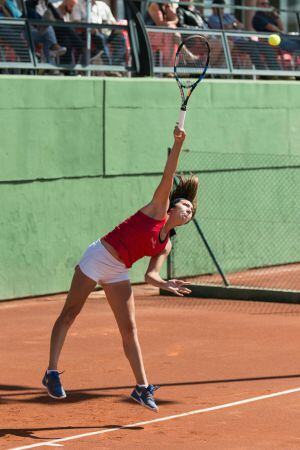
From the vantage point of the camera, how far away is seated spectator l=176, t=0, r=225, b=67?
17797 mm

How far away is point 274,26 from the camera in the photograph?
64.6ft

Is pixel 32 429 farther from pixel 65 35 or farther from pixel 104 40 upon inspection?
pixel 104 40

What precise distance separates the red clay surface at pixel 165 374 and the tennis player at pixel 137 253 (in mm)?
534

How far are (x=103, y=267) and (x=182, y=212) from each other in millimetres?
716

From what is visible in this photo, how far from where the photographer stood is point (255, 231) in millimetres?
17562

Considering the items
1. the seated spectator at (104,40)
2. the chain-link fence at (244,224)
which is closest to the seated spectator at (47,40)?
the seated spectator at (104,40)

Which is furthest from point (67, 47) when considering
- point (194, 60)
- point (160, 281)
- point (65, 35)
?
point (160, 281)

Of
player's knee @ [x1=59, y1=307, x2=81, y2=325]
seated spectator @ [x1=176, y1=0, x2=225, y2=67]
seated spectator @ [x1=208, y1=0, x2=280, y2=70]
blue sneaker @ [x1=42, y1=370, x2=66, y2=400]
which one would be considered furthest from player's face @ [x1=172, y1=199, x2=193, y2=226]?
seated spectator @ [x1=208, y1=0, x2=280, y2=70]

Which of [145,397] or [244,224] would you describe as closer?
[145,397]

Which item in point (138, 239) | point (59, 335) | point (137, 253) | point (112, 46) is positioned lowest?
point (59, 335)

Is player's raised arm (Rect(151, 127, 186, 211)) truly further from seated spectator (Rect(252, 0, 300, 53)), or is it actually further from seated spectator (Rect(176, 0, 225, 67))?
seated spectator (Rect(252, 0, 300, 53))

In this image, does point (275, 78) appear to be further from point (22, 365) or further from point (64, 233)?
point (22, 365)

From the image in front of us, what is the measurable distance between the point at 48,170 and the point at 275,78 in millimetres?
5454

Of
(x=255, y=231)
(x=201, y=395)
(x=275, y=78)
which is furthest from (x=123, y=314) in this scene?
(x=275, y=78)
